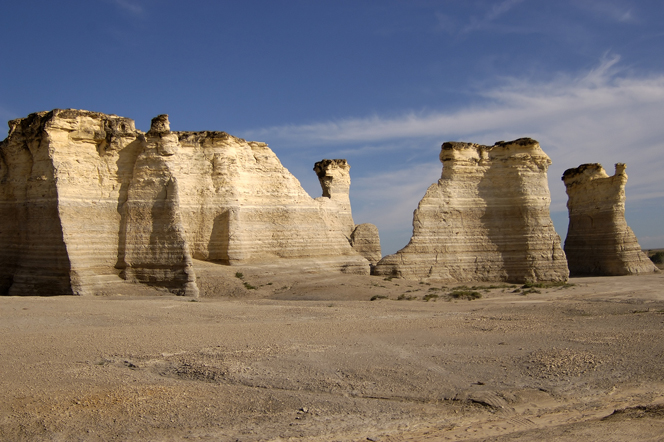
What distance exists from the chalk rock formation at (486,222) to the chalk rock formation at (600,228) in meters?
7.69

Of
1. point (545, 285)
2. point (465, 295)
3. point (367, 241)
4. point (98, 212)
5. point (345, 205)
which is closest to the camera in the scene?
point (98, 212)

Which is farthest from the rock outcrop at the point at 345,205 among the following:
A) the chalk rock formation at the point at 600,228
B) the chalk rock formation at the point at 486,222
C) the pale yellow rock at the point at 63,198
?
the pale yellow rock at the point at 63,198

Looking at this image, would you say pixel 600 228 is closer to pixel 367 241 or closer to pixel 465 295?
pixel 367 241

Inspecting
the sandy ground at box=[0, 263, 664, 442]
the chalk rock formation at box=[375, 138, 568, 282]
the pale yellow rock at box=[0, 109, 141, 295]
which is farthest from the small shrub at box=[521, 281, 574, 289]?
the pale yellow rock at box=[0, 109, 141, 295]

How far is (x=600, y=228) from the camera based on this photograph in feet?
92.6

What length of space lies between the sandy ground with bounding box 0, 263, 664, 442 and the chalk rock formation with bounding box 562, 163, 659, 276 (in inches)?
700

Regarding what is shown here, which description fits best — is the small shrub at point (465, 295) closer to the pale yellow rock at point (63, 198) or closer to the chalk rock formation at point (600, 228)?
the pale yellow rock at point (63, 198)

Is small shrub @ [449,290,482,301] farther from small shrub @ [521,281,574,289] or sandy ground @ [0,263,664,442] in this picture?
sandy ground @ [0,263,664,442]

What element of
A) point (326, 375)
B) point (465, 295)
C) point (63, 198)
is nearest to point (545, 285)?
point (465, 295)

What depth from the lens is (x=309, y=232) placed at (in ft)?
66.9

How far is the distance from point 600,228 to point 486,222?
34.1 feet

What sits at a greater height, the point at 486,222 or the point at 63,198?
the point at 63,198

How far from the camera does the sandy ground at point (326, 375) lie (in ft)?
16.4

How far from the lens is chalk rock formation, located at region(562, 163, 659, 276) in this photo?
2739cm
